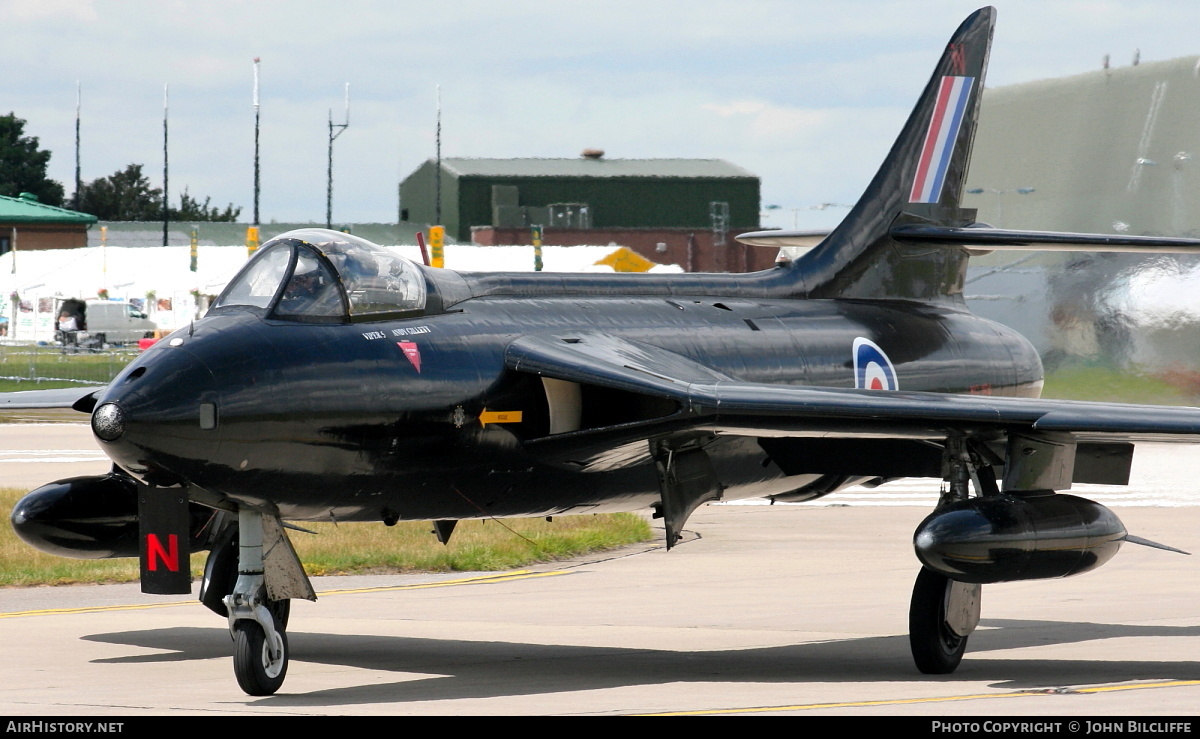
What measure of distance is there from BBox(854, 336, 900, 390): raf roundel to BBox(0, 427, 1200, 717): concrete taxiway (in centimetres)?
215

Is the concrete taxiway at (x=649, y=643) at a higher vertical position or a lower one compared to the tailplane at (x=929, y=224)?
lower

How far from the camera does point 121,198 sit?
128 meters

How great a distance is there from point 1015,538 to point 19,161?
119922 millimetres

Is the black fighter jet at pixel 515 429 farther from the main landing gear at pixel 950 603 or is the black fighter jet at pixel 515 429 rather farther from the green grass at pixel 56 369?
the green grass at pixel 56 369

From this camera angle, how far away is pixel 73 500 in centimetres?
1276

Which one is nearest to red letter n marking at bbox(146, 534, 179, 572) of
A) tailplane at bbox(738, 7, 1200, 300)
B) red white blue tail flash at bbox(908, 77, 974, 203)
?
tailplane at bbox(738, 7, 1200, 300)

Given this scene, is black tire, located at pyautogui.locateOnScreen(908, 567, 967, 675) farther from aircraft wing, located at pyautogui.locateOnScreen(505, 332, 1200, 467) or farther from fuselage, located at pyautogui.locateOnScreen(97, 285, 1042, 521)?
fuselage, located at pyautogui.locateOnScreen(97, 285, 1042, 521)

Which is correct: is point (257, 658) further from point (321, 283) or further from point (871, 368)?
point (871, 368)

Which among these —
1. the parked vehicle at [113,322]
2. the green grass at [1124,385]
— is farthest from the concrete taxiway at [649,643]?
the parked vehicle at [113,322]

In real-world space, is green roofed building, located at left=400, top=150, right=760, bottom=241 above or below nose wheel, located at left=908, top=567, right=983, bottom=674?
above

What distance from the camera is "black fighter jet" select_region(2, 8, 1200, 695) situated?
1038 centimetres

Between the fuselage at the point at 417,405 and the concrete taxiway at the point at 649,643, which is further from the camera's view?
the concrete taxiway at the point at 649,643

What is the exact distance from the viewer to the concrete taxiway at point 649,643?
10.5 metres

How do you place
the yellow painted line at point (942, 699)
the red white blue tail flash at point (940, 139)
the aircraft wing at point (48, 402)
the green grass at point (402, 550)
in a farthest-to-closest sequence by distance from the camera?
the green grass at point (402, 550), the red white blue tail flash at point (940, 139), the aircraft wing at point (48, 402), the yellow painted line at point (942, 699)
